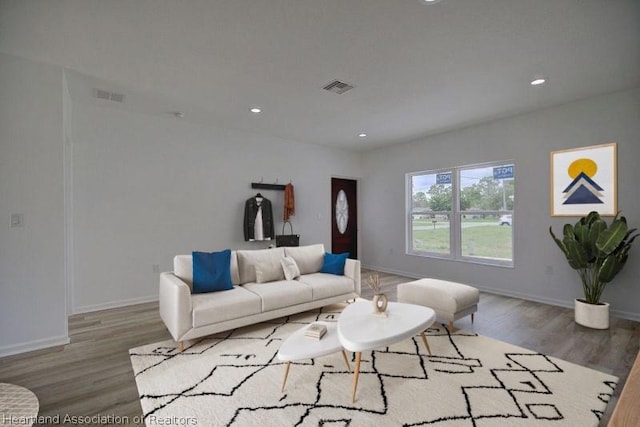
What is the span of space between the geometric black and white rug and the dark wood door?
3.93m

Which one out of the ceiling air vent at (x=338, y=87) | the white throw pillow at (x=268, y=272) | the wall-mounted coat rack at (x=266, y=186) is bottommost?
the white throw pillow at (x=268, y=272)

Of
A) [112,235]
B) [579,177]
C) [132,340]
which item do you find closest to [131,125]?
[112,235]

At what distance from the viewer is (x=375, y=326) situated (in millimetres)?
2279

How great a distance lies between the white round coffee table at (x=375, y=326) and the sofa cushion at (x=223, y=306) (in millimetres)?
1048

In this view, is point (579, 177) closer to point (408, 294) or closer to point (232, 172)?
point (408, 294)

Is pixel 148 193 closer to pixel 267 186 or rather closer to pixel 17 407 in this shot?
pixel 267 186

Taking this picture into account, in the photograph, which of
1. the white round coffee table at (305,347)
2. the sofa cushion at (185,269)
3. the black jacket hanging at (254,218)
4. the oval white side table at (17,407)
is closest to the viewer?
the oval white side table at (17,407)

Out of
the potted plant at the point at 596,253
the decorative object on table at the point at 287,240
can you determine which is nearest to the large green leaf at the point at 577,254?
the potted plant at the point at 596,253

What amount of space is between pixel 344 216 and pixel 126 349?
485 cm

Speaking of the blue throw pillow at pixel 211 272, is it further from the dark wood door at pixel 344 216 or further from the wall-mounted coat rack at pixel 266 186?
the dark wood door at pixel 344 216

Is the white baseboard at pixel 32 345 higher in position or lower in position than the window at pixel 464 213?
lower

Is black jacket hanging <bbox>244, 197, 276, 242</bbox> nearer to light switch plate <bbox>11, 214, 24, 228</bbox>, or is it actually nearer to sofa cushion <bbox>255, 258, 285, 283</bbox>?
sofa cushion <bbox>255, 258, 285, 283</bbox>

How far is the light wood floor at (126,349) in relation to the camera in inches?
82.1

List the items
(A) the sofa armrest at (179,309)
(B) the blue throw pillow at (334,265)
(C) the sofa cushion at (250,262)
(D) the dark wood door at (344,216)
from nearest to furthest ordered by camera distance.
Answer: (A) the sofa armrest at (179,309), (C) the sofa cushion at (250,262), (B) the blue throw pillow at (334,265), (D) the dark wood door at (344,216)
